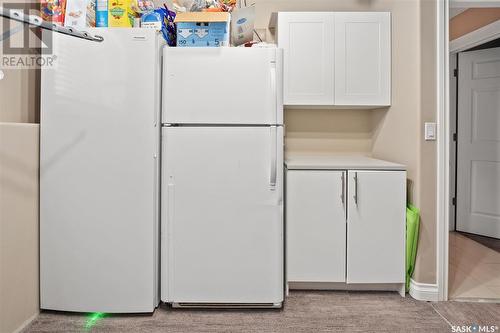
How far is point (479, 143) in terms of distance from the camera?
3.58 m

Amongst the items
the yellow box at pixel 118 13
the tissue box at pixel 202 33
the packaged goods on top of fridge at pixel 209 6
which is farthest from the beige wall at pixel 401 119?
the yellow box at pixel 118 13

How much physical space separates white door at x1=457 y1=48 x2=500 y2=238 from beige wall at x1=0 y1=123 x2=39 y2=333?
404cm

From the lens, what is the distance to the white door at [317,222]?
2197 mm

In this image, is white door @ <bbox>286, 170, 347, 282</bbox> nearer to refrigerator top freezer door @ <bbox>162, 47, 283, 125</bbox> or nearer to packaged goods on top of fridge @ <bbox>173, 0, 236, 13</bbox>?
refrigerator top freezer door @ <bbox>162, 47, 283, 125</bbox>

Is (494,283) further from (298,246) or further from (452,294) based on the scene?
(298,246)

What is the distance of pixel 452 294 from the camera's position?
7.36ft

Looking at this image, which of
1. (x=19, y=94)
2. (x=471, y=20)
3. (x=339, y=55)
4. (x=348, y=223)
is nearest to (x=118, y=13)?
(x=19, y=94)

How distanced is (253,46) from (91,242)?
151cm

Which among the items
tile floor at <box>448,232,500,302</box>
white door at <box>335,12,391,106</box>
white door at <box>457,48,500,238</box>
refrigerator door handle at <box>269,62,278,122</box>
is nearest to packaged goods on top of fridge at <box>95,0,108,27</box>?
refrigerator door handle at <box>269,62,278,122</box>

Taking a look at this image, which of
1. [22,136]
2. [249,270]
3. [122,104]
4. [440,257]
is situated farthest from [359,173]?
[22,136]

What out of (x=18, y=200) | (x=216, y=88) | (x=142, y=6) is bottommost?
(x=18, y=200)

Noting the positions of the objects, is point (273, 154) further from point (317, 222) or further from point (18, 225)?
point (18, 225)

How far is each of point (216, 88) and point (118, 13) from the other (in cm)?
74

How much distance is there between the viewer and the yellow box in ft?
6.52
